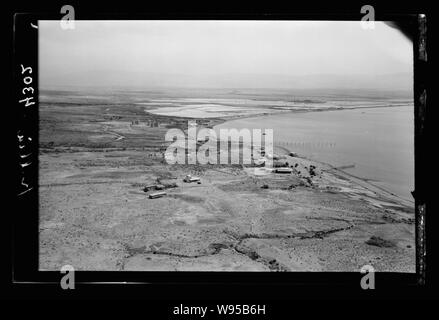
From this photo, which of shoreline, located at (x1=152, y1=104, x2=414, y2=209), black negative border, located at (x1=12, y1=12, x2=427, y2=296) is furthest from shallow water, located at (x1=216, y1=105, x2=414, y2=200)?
black negative border, located at (x1=12, y1=12, x2=427, y2=296)

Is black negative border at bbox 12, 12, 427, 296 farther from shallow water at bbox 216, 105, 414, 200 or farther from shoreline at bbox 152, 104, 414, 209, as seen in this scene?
shoreline at bbox 152, 104, 414, 209
